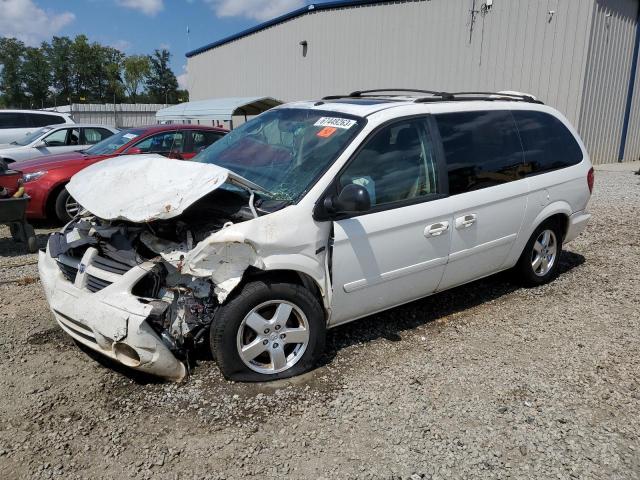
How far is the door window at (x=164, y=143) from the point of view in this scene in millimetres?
8625

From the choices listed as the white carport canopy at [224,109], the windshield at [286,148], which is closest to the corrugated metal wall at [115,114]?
the white carport canopy at [224,109]

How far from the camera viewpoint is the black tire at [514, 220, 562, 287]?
513 centimetres

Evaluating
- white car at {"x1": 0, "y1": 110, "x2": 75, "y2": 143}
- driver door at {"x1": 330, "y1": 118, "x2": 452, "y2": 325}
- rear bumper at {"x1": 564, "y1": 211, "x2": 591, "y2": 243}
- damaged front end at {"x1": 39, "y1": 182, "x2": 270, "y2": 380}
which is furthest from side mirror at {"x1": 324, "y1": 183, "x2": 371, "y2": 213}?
white car at {"x1": 0, "y1": 110, "x2": 75, "y2": 143}

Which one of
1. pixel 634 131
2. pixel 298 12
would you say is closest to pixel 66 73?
pixel 298 12

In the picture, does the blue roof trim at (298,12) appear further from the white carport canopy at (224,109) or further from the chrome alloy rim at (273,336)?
the chrome alloy rim at (273,336)

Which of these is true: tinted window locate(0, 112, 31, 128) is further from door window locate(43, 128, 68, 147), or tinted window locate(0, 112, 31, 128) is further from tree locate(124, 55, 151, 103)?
tree locate(124, 55, 151, 103)

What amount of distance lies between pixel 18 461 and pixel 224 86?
27.9 metres

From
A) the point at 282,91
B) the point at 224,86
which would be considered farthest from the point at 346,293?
the point at 224,86

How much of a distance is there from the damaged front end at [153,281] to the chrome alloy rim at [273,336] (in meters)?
0.27

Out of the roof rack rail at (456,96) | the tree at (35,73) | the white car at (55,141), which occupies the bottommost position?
the white car at (55,141)

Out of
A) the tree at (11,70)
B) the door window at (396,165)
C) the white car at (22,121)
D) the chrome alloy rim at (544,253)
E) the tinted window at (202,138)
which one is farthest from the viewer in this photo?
the tree at (11,70)

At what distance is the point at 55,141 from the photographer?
11.3 metres

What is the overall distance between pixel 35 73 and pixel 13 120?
63757 mm

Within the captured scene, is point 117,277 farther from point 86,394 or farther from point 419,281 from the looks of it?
point 419,281
